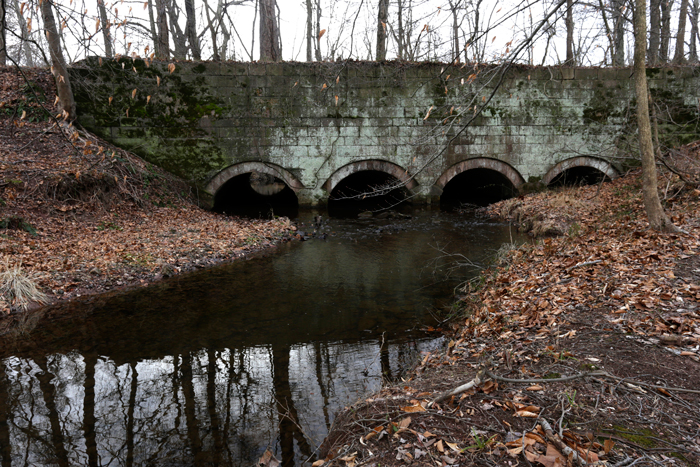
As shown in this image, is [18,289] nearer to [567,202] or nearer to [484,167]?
[567,202]

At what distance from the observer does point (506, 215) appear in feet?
39.6

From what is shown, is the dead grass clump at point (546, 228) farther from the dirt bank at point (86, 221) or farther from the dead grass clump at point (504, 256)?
the dirt bank at point (86, 221)

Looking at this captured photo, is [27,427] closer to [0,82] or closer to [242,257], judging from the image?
[242,257]

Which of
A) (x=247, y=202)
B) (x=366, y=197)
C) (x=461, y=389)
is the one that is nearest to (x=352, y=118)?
(x=366, y=197)

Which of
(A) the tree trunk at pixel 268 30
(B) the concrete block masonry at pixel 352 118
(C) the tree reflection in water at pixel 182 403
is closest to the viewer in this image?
(C) the tree reflection in water at pixel 182 403

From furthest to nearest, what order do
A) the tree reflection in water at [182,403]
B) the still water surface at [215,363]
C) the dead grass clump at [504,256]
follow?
the dead grass clump at [504,256], the still water surface at [215,363], the tree reflection in water at [182,403]

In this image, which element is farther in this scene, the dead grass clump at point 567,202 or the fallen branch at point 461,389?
the dead grass clump at point 567,202

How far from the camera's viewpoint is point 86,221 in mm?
8758

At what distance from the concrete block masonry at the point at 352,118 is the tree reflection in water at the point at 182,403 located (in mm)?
8451

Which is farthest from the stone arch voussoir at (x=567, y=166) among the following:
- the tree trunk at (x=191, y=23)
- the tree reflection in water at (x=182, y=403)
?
the tree trunk at (x=191, y=23)

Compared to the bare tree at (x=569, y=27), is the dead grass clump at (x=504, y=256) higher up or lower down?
lower down

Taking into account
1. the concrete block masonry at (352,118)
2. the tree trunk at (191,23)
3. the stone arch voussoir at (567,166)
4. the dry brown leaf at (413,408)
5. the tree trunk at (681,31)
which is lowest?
the dry brown leaf at (413,408)

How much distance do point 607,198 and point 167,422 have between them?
10.7 m

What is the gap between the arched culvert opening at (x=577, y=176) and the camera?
44.3 ft
